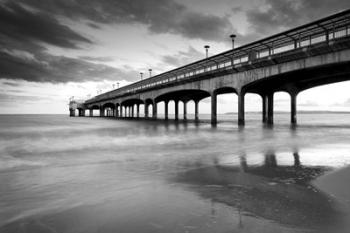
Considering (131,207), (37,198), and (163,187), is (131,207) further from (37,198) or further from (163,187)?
(37,198)

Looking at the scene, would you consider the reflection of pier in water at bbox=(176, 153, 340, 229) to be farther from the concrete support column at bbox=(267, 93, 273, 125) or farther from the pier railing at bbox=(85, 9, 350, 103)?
the concrete support column at bbox=(267, 93, 273, 125)

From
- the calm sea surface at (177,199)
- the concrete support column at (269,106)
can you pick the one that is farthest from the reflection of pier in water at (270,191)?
the concrete support column at (269,106)

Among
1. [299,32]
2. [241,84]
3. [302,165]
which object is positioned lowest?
[302,165]

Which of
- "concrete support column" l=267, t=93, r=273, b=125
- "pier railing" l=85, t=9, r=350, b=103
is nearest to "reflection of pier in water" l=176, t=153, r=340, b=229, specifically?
"pier railing" l=85, t=9, r=350, b=103

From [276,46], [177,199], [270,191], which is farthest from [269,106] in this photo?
[177,199]

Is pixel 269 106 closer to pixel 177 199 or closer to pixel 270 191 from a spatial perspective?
pixel 270 191

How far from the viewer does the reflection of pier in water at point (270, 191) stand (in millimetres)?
3265

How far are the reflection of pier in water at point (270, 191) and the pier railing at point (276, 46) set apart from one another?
18663mm

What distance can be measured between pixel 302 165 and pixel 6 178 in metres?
8.69

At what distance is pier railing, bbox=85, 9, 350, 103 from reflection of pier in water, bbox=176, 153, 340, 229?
1866cm

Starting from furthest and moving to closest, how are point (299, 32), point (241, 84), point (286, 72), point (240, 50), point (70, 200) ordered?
point (241, 84), point (240, 50), point (286, 72), point (299, 32), point (70, 200)

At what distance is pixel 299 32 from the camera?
21.5m

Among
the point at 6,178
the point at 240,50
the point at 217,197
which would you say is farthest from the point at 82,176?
the point at 240,50

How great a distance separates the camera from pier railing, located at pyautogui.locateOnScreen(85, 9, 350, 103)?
19.4 m
